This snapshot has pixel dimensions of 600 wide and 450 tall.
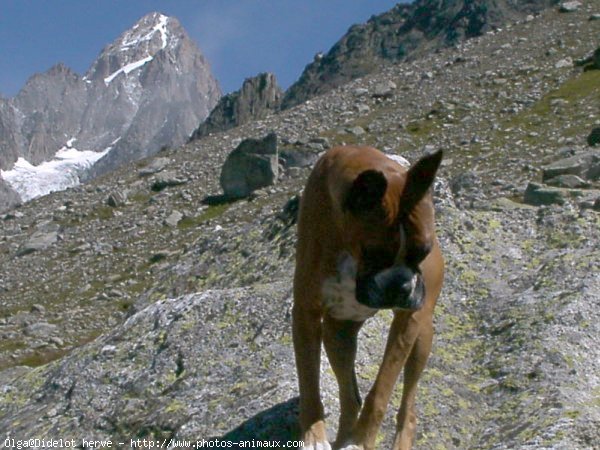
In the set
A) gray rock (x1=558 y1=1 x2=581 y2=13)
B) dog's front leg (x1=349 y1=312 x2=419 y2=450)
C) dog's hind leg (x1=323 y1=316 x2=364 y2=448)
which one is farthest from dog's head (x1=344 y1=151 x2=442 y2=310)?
gray rock (x1=558 y1=1 x2=581 y2=13)

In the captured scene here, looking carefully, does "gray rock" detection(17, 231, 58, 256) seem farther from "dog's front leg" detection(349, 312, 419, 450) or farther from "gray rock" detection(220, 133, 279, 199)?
"dog's front leg" detection(349, 312, 419, 450)

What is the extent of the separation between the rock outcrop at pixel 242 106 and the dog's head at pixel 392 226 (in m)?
129

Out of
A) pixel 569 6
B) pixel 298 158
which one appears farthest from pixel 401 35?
pixel 298 158

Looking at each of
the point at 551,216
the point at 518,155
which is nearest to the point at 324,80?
the point at 518,155

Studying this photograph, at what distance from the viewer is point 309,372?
7121 millimetres

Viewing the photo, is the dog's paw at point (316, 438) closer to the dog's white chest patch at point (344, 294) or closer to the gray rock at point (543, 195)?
the dog's white chest patch at point (344, 294)

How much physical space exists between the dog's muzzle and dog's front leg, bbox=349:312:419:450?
3.00 ft

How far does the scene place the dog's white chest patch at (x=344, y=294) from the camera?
6.47 metres

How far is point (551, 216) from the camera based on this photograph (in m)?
12.1

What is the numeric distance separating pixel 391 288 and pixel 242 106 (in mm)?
134240

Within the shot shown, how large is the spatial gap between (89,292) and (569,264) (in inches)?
1524

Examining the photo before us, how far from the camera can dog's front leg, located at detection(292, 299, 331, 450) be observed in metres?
7.06

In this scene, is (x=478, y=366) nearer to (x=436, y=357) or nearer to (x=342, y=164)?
(x=436, y=357)

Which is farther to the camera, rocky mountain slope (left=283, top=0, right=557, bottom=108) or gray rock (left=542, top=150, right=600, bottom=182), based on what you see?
rocky mountain slope (left=283, top=0, right=557, bottom=108)
